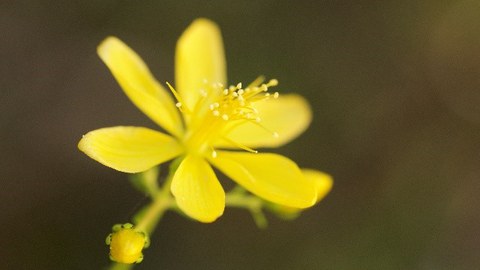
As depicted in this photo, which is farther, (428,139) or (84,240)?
(428,139)

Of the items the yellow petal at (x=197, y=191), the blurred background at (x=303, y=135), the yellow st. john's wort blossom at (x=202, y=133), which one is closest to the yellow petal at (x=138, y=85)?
the yellow st. john's wort blossom at (x=202, y=133)

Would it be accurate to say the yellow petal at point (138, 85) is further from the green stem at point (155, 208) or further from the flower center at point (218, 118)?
the green stem at point (155, 208)

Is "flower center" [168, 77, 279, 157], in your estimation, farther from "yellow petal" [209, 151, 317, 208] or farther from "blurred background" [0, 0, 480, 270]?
"blurred background" [0, 0, 480, 270]

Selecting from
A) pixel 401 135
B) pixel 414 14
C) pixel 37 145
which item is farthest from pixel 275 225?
pixel 414 14

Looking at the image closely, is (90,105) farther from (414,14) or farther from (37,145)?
(414,14)

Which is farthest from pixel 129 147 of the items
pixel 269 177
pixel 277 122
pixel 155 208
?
pixel 277 122
